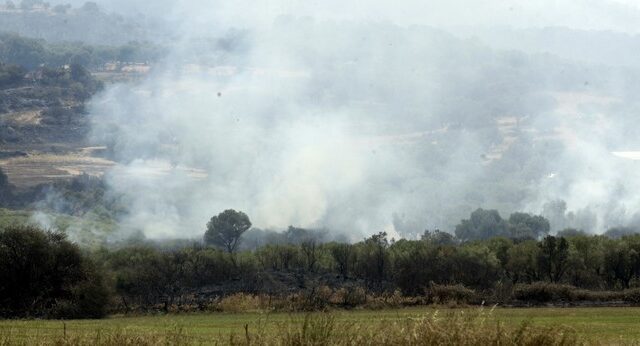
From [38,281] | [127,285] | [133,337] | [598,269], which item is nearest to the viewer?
[133,337]

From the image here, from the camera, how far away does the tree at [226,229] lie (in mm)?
163750

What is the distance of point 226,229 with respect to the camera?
166875 millimetres

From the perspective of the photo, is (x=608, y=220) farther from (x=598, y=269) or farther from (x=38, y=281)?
(x=38, y=281)

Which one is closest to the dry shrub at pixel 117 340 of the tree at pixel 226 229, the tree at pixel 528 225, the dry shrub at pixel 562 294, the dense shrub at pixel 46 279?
the dense shrub at pixel 46 279

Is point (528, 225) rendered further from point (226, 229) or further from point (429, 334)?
point (429, 334)

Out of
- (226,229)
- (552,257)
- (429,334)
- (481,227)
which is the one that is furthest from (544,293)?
(481,227)

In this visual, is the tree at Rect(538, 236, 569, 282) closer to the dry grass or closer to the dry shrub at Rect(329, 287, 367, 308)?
the dry shrub at Rect(329, 287, 367, 308)

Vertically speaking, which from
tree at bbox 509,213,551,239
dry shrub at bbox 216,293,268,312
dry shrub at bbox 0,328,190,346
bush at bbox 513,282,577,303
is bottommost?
dry shrub at bbox 0,328,190,346

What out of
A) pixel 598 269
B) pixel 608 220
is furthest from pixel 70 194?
pixel 598 269

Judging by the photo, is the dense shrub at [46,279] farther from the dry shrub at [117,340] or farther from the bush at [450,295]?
the dry shrub at [117,340]

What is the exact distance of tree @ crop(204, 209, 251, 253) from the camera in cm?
16375

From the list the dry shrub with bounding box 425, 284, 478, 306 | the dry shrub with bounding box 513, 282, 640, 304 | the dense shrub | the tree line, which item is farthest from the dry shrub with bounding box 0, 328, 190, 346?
the dry shrub with bounding box 513, 282, 640, 304

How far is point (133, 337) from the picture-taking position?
23.0m

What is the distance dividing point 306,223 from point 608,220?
64.3 m
